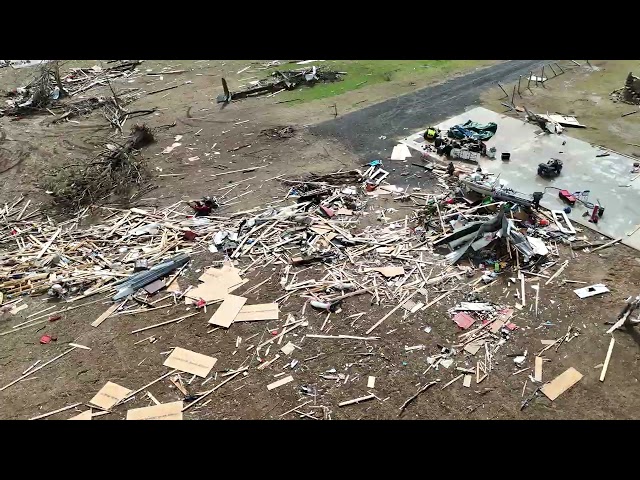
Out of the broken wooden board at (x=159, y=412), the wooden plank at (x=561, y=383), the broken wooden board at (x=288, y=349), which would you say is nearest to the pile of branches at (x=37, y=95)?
the broken wooden board at (x=159, y=412)

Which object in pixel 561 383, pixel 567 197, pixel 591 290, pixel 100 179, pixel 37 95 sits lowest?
pixel 561 383

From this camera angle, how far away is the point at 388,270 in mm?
8211

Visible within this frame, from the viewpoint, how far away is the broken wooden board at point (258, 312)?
758 centimetres

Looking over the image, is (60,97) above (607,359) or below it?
above

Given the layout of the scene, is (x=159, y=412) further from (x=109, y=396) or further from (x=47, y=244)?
(x=47, y=244)

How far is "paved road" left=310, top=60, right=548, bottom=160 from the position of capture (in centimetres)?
1249

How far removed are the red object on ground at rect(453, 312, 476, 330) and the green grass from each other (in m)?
10.3

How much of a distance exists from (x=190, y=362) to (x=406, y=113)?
33.3 feet

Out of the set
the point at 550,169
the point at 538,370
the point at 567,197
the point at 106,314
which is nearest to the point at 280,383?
the point at 106,314

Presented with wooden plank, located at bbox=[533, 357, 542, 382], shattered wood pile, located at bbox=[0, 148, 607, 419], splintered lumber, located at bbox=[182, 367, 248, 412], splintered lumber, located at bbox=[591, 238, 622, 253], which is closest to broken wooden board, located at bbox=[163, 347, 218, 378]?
shattered wood pile, located at bbox=[0, 148, 607, 419]

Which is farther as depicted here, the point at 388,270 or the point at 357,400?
the point at 388,270

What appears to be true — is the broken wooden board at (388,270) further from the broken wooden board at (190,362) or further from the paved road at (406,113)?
the paved road at (406,113)

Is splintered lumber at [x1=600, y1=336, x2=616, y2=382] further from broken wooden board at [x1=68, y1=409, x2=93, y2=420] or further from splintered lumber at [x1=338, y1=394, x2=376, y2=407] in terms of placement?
broken wooden board at [x1=68, y1=409, x2=93, y2=420]
